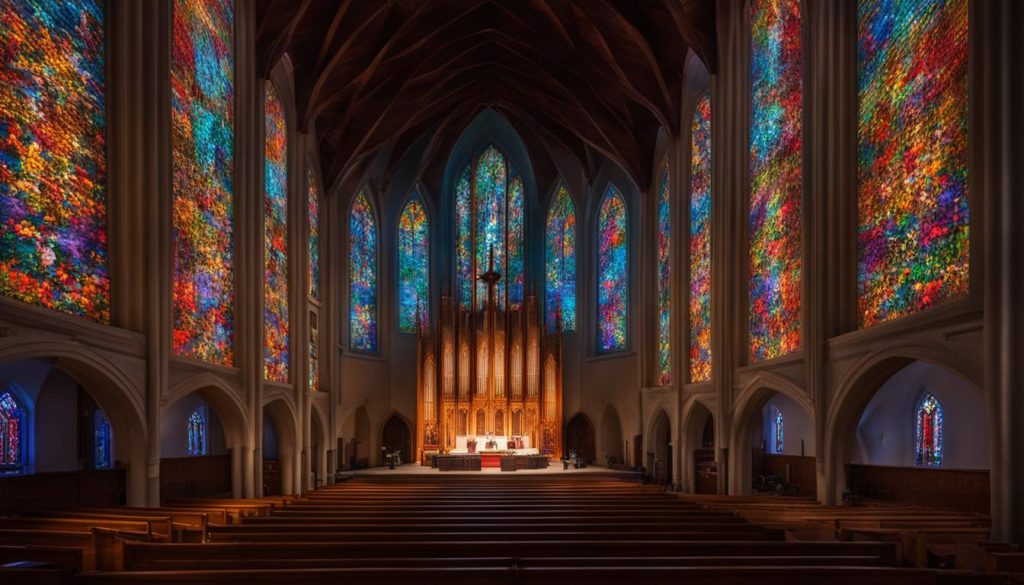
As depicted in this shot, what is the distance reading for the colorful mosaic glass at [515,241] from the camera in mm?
35531

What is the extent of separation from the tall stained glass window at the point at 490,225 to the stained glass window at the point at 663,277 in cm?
880

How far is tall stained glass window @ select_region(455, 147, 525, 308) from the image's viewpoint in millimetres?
35438

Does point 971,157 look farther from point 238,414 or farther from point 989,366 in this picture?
point 238,414

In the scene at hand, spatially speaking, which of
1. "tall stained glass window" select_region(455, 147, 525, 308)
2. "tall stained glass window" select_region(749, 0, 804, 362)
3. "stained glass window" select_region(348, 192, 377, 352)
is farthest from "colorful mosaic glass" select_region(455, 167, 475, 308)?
"tall stained glass window" select_region(749, 0, 804, 362)

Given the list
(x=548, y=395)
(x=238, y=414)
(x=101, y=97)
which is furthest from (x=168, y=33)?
(x=548, y=395)

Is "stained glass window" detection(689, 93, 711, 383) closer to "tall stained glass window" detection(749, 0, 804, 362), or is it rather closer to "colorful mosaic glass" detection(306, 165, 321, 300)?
"tall stained glass window" detection(749, 0, 804, 362)

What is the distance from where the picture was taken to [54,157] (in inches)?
450

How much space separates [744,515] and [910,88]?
6.86 m

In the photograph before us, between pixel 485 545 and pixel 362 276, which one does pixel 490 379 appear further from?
pixel 485 545

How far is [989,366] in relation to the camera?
9125 mm

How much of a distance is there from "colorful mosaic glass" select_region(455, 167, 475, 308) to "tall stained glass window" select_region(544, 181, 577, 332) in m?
3.42

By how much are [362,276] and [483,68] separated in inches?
382

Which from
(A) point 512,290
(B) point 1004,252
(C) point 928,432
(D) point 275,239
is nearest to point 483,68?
(A) point 512,290

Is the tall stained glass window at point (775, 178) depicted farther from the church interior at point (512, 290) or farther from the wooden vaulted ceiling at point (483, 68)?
the wooden vaulted ceiling at point (483, 68)
